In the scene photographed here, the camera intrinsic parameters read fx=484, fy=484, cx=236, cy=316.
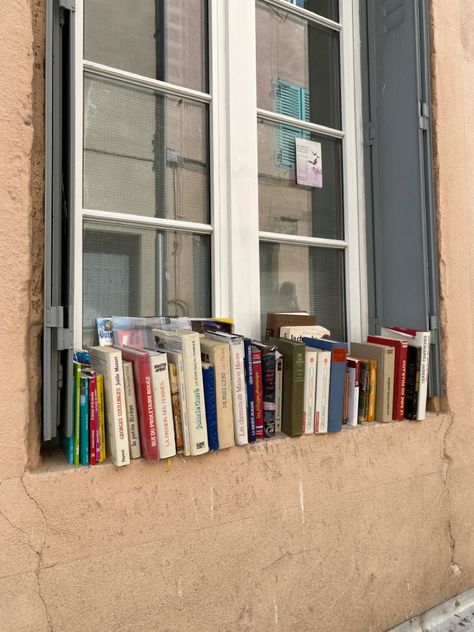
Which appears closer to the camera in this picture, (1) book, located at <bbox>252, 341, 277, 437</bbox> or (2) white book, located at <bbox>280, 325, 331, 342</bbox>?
(1) book, located at <bbox>252, 341, 277, 437</bbox>

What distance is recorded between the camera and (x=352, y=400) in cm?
202

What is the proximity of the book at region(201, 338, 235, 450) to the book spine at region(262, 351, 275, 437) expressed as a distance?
0.18 meters

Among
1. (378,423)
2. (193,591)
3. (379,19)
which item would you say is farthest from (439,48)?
(193,591)

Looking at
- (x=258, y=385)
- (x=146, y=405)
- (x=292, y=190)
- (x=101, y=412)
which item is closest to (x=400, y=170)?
(x=292, y=190)

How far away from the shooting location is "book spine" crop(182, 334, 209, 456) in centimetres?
153

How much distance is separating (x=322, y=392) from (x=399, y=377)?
0.46 m

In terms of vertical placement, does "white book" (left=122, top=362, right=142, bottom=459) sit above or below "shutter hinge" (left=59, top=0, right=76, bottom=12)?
below

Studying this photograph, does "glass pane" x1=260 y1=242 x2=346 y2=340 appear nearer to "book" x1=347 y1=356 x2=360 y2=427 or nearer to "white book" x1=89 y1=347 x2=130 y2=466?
"book" x1=347 y1=356 x2=360 y2=427

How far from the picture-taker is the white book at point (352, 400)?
6.56 ft

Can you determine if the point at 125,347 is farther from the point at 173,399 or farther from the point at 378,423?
the point at 378,423

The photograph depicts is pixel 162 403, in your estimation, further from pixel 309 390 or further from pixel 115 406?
pixel 309 390

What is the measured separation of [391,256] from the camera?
2428 mm

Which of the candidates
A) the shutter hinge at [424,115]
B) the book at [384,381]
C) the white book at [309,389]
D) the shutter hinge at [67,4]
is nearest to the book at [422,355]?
the book at [384,381]

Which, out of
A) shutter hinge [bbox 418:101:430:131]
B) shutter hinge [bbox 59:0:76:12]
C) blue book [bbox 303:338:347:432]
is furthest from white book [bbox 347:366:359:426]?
shutter hinge [bbox 59:0:76:12]
